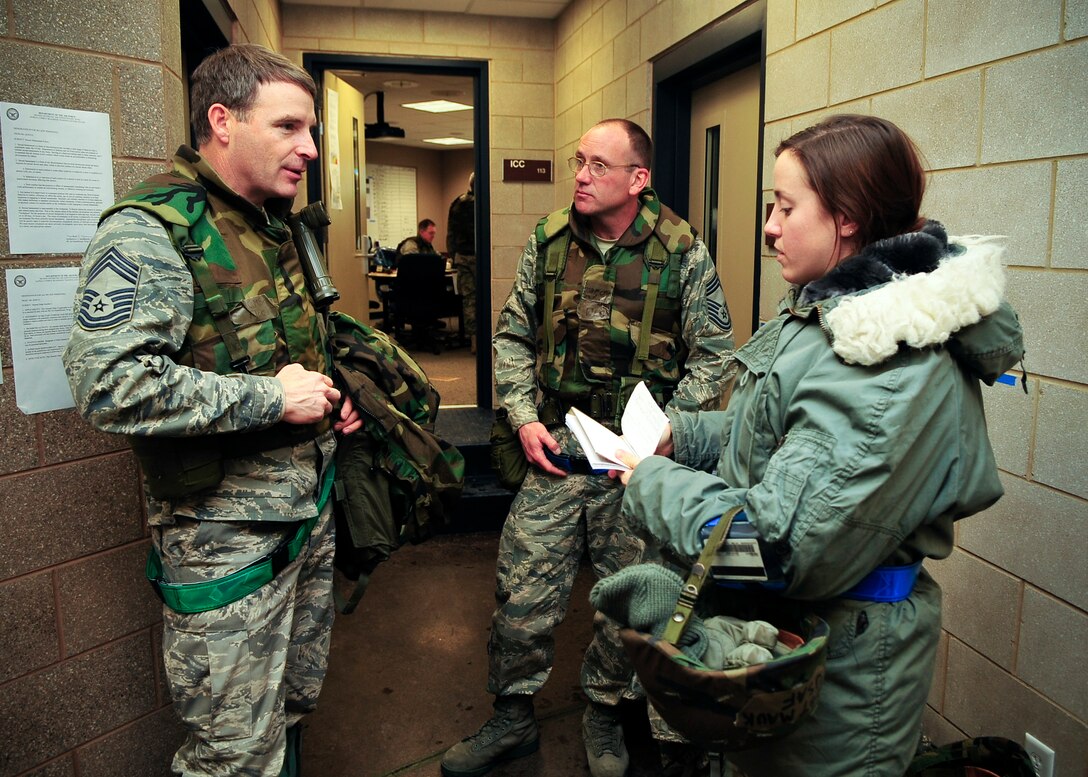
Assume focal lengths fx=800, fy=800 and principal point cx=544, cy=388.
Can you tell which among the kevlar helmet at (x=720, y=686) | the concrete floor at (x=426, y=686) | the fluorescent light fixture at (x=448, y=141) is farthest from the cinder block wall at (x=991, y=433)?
the fluorescent light fixture at (x=448, y=141)

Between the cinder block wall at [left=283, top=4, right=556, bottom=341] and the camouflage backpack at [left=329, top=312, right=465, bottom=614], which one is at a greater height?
the cinder block wall at [left=283, top=4, right=556, bottom=341]

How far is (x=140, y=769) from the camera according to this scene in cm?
194

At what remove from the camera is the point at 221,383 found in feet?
4.55

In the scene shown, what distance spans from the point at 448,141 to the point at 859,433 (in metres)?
13.0

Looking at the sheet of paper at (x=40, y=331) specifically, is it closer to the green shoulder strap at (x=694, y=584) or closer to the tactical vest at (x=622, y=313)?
the tactical vest at (x=622, y=313)

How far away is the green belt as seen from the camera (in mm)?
1487

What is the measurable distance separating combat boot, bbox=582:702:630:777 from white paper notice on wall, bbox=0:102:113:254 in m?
1.75

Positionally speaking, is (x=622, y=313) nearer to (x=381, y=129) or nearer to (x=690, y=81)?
(x=690, y=81)

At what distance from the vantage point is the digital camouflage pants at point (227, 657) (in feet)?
4.89

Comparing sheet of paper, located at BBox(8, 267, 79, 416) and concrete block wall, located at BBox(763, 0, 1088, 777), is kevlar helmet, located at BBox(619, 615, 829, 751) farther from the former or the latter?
sheet of paper, located at BBox(8, 267, 79, 416)

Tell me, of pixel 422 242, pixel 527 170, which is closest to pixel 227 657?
pixel 527 170

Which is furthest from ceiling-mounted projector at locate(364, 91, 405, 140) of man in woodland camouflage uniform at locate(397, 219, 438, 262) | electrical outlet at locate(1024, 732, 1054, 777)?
electrical outlet at locate(1024, 732, 1054, 777)

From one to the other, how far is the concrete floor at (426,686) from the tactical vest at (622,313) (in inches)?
39.0

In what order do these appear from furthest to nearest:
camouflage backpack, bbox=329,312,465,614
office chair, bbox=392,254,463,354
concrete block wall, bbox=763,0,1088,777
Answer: office chair, bbox=392,254,463,354 < camouflage backpack, bbox=329,312,465,614 < concrete block wall, bbox=763,0,1088,777
